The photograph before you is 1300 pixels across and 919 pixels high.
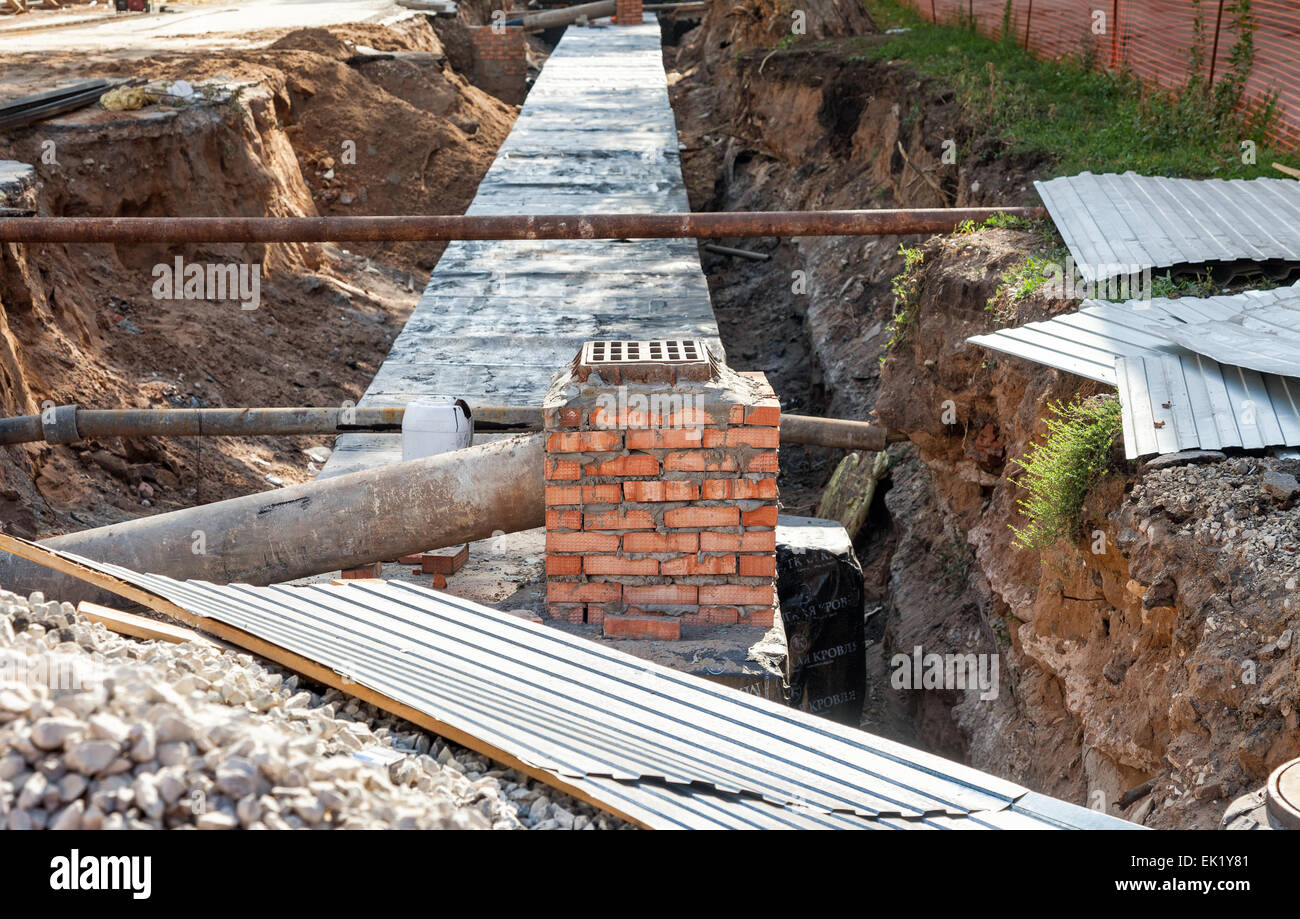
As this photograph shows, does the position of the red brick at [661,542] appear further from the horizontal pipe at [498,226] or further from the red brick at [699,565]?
the horizontal pipe at [498,226]

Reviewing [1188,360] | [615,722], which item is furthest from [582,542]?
[1188,360]

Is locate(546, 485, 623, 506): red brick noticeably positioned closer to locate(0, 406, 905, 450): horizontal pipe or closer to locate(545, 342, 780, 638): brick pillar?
locate(545, 342, 780, 638): brick pillar

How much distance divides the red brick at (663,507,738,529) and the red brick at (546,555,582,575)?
368 mm

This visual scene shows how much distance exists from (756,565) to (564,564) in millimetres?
718

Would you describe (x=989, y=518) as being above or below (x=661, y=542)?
below

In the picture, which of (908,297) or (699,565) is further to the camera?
(908,297)

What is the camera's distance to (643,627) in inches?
165

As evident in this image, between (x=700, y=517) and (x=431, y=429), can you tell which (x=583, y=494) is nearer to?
(x=700, y=517)

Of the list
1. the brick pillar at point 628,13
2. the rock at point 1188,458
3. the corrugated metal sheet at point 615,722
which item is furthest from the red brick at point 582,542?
the brick pillar at point 628,13

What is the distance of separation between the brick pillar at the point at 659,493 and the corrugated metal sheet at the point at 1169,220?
89.8 inches

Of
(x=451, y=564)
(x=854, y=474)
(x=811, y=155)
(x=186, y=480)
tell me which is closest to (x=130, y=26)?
(x=811, y=155)

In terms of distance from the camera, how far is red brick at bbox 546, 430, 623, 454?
3992 mm

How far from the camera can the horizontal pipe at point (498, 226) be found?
222 inches

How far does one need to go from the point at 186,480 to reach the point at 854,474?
4379 millimetres
